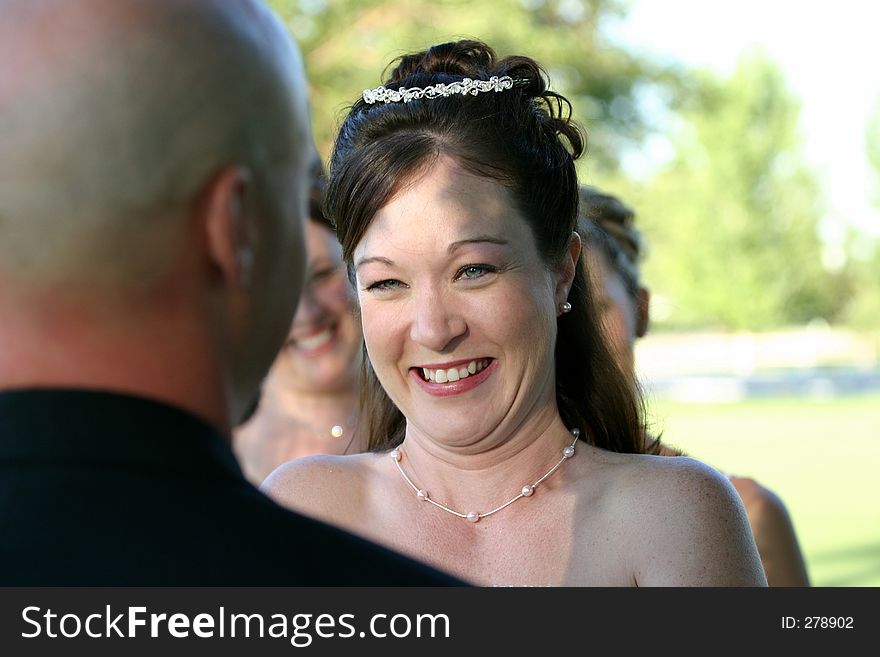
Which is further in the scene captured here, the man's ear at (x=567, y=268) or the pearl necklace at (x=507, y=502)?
the man's ear at (x=567, y=268)

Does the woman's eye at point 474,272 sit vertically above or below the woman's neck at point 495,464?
above

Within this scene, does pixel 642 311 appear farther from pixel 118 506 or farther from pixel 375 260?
pixel 118 506

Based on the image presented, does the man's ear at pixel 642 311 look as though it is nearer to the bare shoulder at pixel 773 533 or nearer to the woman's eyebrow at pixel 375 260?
the bare shoulder at pixel 773 533

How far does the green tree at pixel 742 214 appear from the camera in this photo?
166ft

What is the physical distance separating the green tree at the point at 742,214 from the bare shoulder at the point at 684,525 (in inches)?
1861

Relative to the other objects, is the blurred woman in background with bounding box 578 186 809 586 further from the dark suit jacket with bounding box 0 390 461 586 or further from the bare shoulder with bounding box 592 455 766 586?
the dark suit jacket with bounding box 0 390 461 586

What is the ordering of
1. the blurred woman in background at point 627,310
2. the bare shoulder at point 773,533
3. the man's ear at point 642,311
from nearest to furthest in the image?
the blurred woman in background at point 627,310, the bare shoulder at point 773,533, the man's ear at point 642,311

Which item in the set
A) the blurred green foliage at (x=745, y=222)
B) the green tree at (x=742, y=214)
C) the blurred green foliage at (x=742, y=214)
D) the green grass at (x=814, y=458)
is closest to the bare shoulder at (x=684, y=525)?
the green grass at (x=814, y=458)

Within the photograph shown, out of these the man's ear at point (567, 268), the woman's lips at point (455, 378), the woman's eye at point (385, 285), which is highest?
the man's ear at point (567, 268)

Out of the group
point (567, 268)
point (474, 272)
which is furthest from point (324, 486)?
point (567, 268)

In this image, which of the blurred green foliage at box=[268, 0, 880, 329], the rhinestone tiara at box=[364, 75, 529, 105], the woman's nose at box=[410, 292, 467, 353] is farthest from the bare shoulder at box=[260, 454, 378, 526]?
the blurred green foliage at box=[268, 0, 880, 329]

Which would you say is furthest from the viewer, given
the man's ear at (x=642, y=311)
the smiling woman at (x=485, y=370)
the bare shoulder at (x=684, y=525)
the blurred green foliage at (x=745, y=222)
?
the blurred green foliage at (x=745, y=222)

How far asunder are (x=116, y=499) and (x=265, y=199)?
351 millimetres

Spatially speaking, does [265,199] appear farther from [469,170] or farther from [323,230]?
[323,230]
